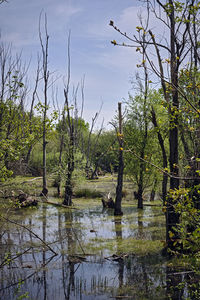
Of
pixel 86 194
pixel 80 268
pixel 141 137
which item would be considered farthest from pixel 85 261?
pixel 86 194

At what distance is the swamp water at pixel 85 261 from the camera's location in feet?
24.3

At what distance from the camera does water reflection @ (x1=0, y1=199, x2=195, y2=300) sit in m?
7.38

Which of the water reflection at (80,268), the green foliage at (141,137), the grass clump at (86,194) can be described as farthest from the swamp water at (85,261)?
the grass clump at (86,194)

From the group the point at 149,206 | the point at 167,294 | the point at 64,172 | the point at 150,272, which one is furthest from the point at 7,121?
the point at 149,206

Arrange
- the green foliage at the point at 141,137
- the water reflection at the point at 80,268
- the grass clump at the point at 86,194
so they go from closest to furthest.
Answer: the water reflection at the point at 80,268 → the green foliage at the point at 141,137 → the grass clump at the point at 86,194

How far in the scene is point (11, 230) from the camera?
13250 millimetres

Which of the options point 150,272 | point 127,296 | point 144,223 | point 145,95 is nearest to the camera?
point 127,296

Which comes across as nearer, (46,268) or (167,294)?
(167,294)

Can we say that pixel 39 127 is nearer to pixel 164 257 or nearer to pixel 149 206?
pixel 164 257

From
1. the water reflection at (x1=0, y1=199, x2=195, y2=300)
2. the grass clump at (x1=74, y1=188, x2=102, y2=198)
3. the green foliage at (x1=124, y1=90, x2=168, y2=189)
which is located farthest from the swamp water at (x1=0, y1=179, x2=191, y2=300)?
the grass clump at (x1=74, y1=188, x2=102, y2=198)

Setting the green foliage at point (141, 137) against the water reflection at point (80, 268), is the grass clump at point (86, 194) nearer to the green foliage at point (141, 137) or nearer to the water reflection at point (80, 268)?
the green foliage at point (141, 137)

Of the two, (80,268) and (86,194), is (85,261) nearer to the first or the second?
(80,268)

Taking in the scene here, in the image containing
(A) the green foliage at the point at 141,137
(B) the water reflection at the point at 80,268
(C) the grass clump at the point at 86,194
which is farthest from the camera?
(C) the grass clump at the point at 86,194

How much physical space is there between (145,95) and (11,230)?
11.0m
